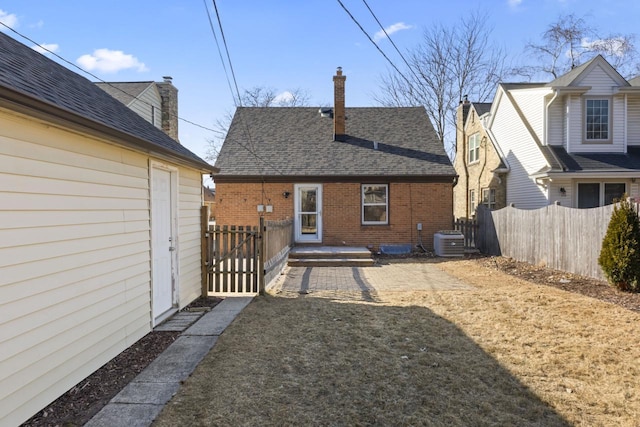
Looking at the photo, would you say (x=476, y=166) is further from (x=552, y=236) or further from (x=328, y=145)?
(x=552, y=236)

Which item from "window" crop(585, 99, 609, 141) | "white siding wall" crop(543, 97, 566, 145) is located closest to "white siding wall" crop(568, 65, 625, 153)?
"window" crop(585, 99, 609, 141)

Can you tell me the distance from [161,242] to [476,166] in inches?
687

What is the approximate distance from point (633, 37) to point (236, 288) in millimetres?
30516

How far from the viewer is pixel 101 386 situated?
13.0 feet

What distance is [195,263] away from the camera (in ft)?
25.2

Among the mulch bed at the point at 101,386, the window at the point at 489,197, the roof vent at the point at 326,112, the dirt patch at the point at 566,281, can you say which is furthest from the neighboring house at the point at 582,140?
the mulch bed at the point at 101,386

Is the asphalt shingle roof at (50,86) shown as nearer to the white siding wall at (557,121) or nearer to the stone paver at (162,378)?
the stone paver at (162,378)

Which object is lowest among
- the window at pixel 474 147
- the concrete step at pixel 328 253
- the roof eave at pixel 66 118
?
the concrete step at pixel 328 253

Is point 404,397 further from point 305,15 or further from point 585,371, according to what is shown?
point 305,15

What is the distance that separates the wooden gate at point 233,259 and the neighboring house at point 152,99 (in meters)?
9.71

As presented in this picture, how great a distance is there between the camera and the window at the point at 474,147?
19828 mm

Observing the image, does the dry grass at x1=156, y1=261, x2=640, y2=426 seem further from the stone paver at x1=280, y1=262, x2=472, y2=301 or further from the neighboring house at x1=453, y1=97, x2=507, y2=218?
the neighboring house at x1=453, y1=97, x2=507, y2=218

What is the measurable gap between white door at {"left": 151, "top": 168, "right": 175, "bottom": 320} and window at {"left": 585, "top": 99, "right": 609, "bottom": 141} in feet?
49.0

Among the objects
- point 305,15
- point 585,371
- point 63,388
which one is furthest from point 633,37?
point 63,388
